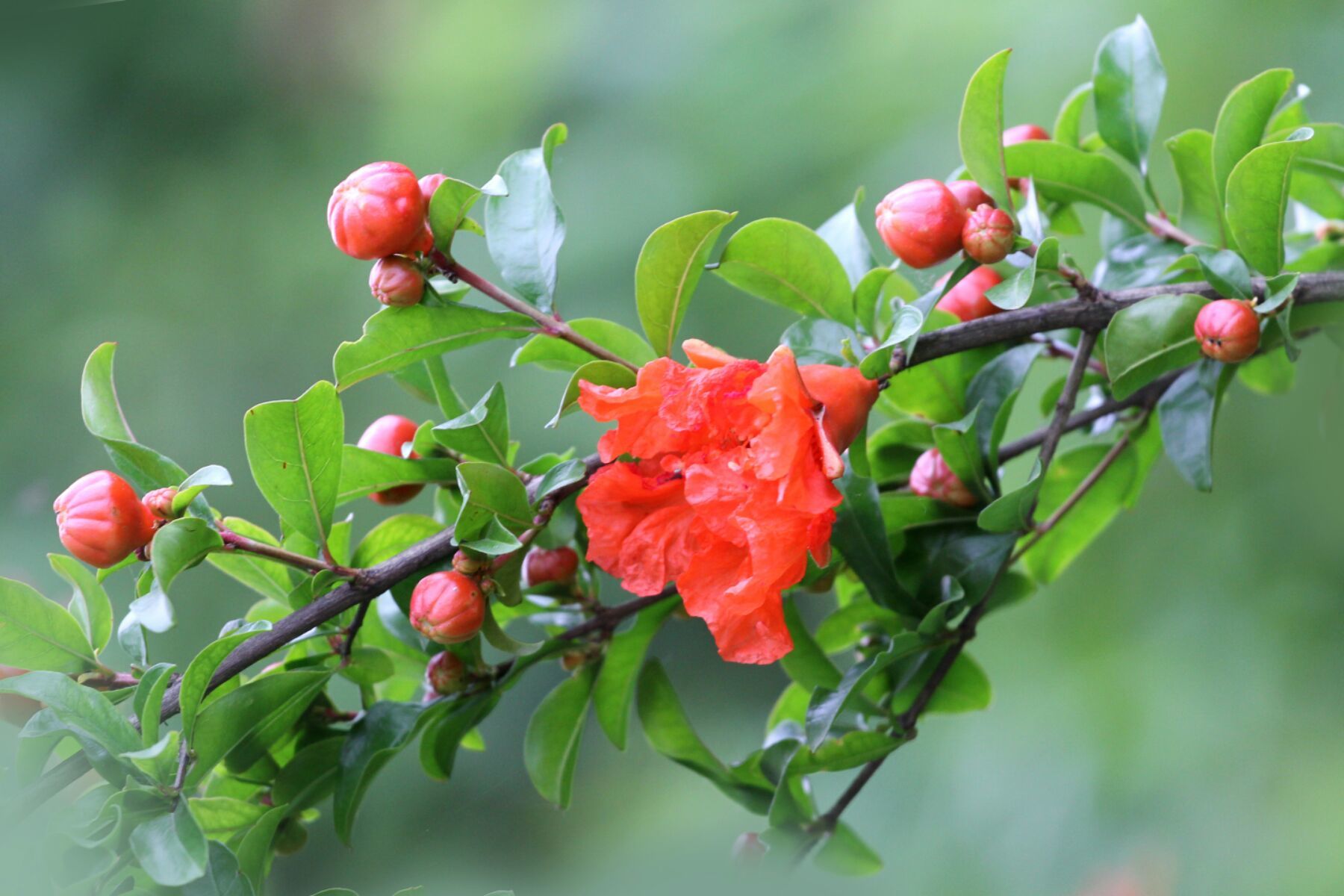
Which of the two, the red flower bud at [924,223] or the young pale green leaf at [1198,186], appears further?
the young pale green leaf at [1198,186]

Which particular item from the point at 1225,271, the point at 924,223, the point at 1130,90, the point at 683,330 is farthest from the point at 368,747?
the point at 683,330

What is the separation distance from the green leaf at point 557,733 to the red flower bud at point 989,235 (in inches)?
12.4

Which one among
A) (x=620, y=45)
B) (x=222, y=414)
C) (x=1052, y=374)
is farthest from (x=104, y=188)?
(x=1052, y=374)

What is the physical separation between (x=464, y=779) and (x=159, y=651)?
16.9 inches

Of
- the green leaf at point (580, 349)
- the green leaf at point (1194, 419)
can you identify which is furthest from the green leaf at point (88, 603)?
the green leaf at point (1194, 419)

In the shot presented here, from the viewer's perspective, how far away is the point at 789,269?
Answer: 572 millimetres

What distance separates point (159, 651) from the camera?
142cm

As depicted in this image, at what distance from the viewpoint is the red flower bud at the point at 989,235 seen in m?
0.52

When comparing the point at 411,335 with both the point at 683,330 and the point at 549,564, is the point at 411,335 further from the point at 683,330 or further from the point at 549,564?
the point at 683,330

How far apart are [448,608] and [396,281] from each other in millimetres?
148

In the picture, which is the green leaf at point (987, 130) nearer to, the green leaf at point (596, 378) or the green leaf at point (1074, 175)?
A: the green leaf at point (1074, 175)

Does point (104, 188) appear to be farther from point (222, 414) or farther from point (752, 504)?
point (752, 504)

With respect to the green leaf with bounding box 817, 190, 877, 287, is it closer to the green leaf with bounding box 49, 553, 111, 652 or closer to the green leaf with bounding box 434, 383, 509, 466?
the green leaf with bounding box 434, 383, 509, 466

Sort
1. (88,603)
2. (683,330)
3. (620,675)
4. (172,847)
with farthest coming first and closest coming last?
(683,330), (620,675), (88,603), (172,847)
